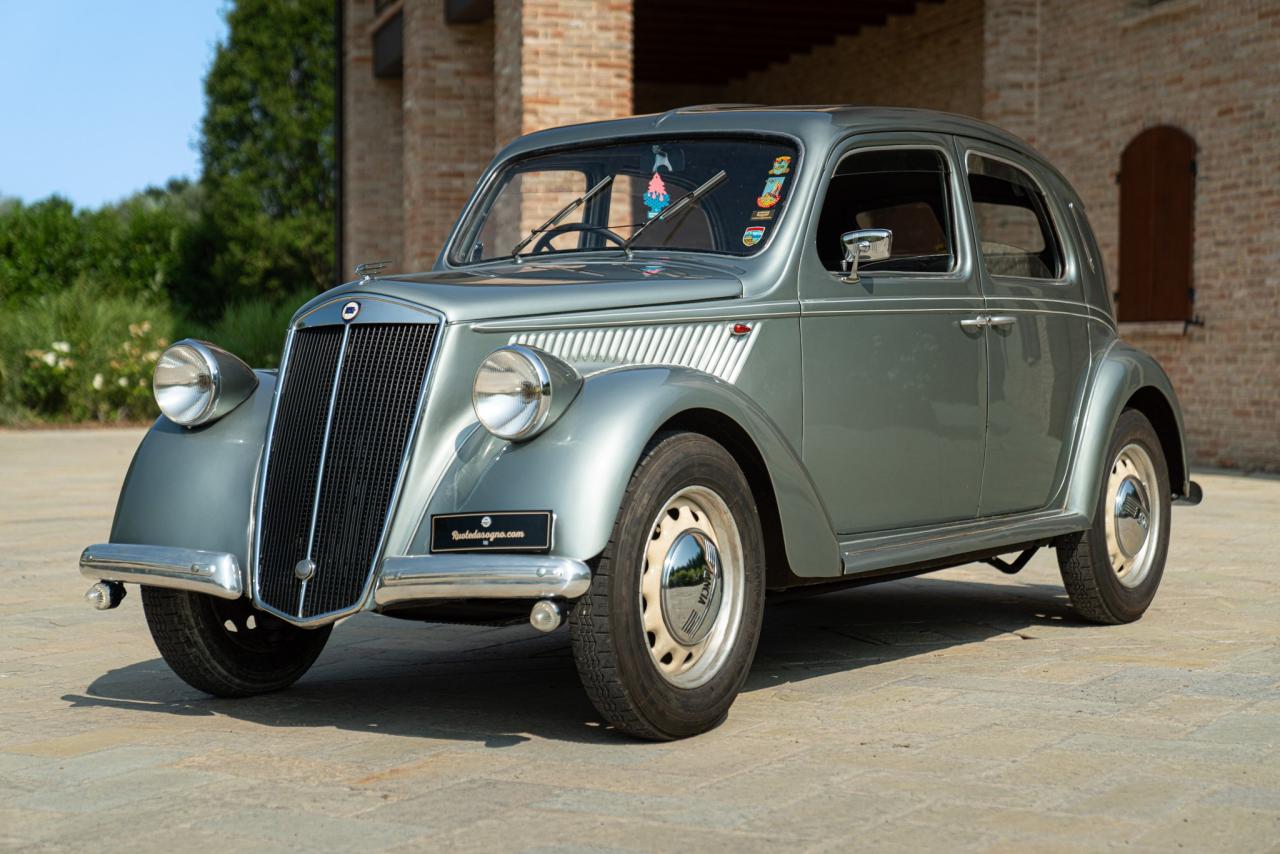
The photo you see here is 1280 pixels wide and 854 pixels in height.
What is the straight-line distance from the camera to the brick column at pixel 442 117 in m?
18.4

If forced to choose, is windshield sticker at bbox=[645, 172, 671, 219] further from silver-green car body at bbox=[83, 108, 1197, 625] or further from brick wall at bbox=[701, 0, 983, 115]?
brick wall at bbox=[701, 0, 983, 115]

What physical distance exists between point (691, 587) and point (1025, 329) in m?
2.18

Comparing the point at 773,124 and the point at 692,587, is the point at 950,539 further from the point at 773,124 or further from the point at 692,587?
the point at 773,124

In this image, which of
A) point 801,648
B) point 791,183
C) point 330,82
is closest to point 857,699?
point 801,648

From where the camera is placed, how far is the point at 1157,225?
1419cm

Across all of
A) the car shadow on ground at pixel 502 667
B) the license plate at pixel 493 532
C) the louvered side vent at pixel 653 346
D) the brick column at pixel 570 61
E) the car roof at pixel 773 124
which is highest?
the brick column at pixel 570 61

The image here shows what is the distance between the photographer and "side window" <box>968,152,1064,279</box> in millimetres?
6055

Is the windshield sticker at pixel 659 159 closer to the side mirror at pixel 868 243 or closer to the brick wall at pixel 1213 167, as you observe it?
the side mirror at pixel 868 243

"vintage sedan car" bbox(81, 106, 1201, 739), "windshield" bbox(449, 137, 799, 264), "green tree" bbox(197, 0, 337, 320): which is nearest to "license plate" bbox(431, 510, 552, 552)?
"vintage sedan car" bbox(81, 106, 1201, 739)

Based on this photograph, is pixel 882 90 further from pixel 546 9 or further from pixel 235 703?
pixel 235 703

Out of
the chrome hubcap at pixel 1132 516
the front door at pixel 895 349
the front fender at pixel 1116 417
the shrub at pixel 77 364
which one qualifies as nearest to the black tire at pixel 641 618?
the front door at pixel 895 349

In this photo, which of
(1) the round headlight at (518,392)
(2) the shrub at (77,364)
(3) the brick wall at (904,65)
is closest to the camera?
(1) the round headlight at (518,392)

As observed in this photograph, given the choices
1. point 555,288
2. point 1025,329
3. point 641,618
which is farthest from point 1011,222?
point 641,618

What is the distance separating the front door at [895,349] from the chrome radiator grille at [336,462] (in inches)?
52.6
